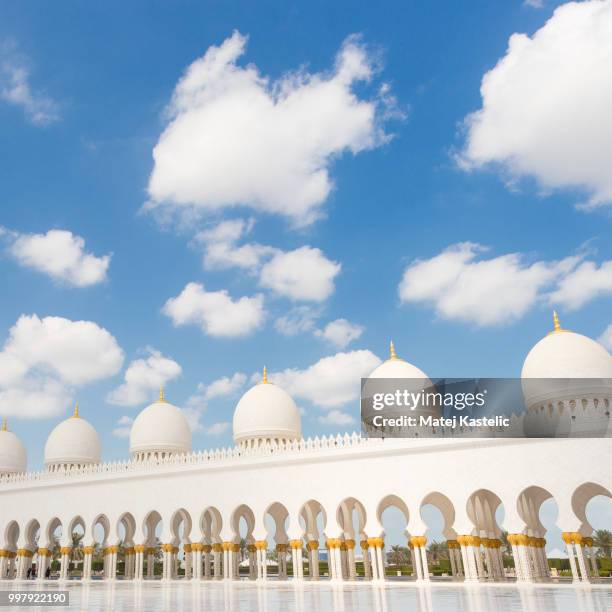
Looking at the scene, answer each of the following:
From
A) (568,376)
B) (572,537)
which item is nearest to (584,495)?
(572,537)

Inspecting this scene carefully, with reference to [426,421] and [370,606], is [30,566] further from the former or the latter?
[370,606]

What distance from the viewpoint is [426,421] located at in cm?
2217

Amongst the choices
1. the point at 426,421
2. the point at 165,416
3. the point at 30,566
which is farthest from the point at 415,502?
the point at 30,566

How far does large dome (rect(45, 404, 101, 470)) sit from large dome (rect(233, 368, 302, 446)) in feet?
30.4

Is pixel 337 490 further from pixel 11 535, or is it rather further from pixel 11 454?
pixel 11 454

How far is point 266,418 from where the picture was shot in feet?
83.7

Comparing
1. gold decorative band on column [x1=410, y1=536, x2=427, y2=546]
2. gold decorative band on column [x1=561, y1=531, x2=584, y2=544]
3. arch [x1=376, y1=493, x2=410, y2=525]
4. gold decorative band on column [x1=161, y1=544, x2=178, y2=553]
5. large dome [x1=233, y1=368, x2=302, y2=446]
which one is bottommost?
gold decorative band on column [x1=561, y1=531, x2=584, y2=544]

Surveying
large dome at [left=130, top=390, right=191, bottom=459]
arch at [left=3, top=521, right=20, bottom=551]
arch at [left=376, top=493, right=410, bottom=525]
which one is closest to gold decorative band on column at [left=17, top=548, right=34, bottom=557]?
arch at [left=3, top=521, right=20, bottom=551]

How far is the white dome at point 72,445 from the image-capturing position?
3041 centimetres

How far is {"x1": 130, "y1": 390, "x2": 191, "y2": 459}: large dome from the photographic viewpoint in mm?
28078

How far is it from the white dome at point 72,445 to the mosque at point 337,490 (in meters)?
2.63

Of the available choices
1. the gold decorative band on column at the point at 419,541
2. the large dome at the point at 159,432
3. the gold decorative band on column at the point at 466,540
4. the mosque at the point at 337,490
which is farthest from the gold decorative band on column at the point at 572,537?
the large dome at the point at 159,432

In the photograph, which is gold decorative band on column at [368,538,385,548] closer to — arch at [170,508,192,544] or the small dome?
arch at [170,508,192,544]

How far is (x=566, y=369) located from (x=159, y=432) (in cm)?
1785
